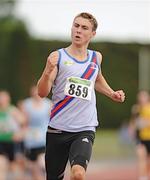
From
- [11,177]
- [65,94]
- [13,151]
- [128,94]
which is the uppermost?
[65,94]

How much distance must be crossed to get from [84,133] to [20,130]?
20.2ft

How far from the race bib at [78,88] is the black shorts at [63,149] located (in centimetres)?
39

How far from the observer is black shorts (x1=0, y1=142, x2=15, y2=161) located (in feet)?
44.7

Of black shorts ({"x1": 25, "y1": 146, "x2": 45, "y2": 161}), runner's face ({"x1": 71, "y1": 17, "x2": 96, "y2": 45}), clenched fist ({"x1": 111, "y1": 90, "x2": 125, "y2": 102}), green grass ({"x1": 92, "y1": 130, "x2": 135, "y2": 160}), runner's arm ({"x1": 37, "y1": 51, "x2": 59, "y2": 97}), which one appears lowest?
green grass ({"x1": 92, "y1": 130, "x2": 135, "y2": 160})

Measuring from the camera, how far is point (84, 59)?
26.4 ft

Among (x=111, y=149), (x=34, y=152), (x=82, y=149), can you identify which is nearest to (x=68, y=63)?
(x=82, y=149)

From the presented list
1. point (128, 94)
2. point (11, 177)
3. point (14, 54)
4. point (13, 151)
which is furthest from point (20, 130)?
point (128, 94)

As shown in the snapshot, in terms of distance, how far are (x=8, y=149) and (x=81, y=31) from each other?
6340 mm

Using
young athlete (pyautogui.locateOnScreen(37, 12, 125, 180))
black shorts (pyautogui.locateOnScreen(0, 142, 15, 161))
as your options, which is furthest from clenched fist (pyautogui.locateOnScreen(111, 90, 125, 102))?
black shorts (pyautogui.locateOnScreen(0, 142, 15, 161))

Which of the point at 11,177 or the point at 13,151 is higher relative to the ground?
the point at 13,151

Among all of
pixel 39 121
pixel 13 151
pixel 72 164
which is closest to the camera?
pixel 72 164

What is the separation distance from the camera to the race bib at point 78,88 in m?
7.92

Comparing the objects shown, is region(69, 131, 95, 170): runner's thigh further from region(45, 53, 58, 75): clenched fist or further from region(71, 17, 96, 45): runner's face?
region(71, 17, 96, 45): runner's face

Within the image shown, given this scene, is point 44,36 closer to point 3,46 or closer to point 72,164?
point 3,46
